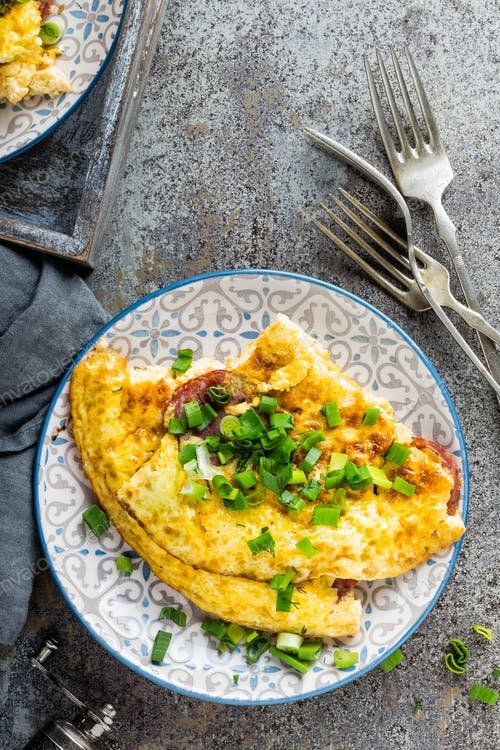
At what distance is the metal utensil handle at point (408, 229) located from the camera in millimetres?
3441

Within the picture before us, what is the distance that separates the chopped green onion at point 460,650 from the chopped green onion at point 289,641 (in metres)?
0.95

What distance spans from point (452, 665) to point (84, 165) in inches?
126

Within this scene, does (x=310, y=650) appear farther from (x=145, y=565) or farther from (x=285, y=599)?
(x=145, y=565)

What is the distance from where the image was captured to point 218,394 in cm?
312

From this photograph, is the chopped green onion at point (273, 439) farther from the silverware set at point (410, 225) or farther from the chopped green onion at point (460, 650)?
the chopped green onion at point (460, 650)

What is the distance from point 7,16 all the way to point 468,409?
2.96 m

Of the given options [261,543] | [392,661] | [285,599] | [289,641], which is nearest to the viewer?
[261,543]

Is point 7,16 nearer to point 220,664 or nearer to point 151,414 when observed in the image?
point 151,414

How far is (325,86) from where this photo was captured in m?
3.66

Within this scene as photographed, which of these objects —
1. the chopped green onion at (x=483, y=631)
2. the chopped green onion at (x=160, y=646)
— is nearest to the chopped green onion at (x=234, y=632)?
the chopped green onion at (x=160, y=646)

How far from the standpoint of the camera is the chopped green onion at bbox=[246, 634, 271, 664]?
3.28 meters

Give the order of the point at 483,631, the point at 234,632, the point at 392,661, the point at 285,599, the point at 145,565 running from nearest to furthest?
the point at 285,599
the point at 234,632
the point at 145,565
the point at 392,661
the point at 483,631

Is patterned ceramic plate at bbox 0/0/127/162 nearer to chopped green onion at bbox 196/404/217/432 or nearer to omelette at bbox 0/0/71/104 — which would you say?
omelette at bbox 0/0/71/104

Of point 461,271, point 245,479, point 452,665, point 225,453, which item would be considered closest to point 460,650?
point 452,665
